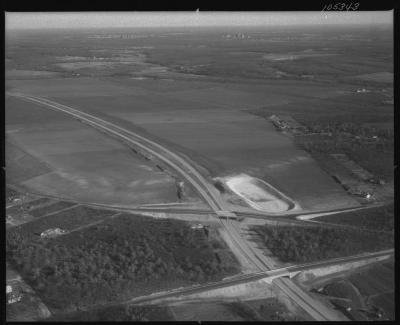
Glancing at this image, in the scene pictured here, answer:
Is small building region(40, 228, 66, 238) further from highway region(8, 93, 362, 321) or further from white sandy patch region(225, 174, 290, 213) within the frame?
white sandy patch region(225, 174, 290, 213)

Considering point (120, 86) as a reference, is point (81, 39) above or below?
above

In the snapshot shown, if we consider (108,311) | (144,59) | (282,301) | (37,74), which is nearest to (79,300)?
(108,311)

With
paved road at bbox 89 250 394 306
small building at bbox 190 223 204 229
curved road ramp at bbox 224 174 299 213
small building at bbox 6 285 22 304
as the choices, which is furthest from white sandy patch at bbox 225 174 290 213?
small building at bbox 6 285 22 304

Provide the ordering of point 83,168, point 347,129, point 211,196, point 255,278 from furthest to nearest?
1. point 347,129
2. point 83,168
3. point 211,196
4. point 255,278

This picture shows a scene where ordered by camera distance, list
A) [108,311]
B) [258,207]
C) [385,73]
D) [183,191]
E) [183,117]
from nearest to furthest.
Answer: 1. [108,311]
2. [258,207]
3. [183,191]
4. [183,117]
5. [385,73]

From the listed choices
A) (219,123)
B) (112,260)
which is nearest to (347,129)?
(219,123)

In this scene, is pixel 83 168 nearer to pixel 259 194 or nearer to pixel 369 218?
pixel 259 194

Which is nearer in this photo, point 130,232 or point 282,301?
point 282,301

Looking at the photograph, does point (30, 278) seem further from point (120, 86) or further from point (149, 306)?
point (120, 86)
